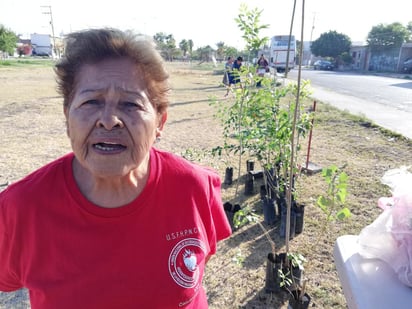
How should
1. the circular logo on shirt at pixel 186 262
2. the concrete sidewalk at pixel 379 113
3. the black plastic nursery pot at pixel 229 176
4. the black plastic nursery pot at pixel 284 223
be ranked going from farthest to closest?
the concrete sidewalk at pixel 379 113, the black plastic nursery pot at pixel 229 176, the black plastic nursery pot at pixel 284 223, the circular logo on shirt at pixel 186 262

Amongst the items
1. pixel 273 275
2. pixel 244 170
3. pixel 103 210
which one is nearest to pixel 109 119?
pixel 103 210

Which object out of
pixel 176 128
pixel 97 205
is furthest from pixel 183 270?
pixel 176 128

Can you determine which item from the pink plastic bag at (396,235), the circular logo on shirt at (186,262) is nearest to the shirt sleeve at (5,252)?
the circular logo on shirt at (186,262)

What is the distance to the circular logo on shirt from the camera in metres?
1.25

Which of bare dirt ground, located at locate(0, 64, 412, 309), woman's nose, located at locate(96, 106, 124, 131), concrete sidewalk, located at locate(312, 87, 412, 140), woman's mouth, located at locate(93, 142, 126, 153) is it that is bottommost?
bare dirt ground, located at locate(0, 64, 412, 309)

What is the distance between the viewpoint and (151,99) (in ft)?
4.20

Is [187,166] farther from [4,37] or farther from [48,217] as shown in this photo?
[4,37]

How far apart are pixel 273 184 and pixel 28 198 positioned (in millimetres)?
3126

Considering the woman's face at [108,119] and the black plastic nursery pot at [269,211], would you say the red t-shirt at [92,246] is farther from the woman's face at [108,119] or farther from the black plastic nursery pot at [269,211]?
the black plastic nursery pot at [269,211]

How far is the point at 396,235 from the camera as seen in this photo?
1.58 metres

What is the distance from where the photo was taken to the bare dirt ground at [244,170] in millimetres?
2703

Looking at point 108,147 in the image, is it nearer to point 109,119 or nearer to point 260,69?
point 109,119

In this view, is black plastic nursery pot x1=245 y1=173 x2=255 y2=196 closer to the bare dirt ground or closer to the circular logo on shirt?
the bare dirt ground

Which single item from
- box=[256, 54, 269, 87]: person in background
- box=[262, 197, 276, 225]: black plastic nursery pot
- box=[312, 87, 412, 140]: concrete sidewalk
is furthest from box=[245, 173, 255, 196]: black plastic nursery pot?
box=[312, 87, 412, 140]: concrete sidewalk
